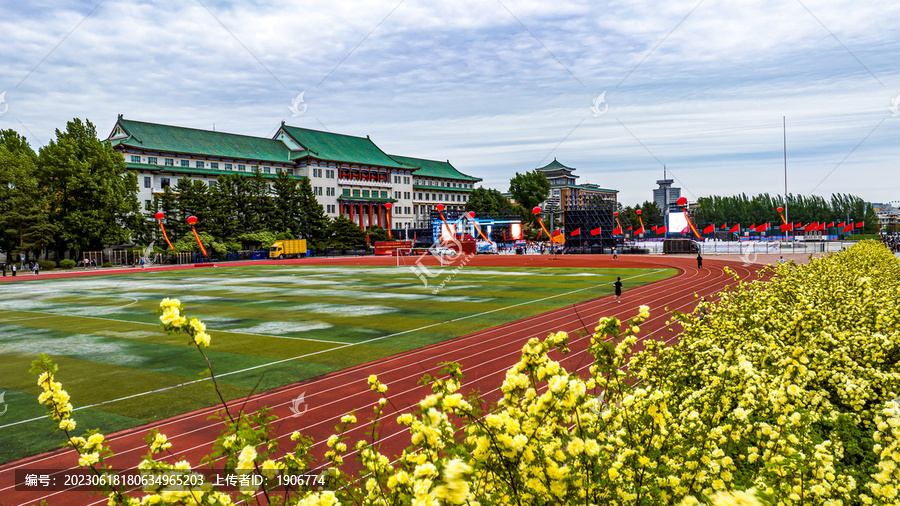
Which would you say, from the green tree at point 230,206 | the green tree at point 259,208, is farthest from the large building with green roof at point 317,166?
the green tree at point 230,206

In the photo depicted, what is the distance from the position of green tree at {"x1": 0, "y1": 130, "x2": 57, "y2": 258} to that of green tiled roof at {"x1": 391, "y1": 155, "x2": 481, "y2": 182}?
6282 centimetres

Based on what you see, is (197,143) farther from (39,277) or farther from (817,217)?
(817,217)

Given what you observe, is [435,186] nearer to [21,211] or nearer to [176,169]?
[176,169]

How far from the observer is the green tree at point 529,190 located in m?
100

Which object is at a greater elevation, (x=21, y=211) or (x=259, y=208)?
(x=259, y=208)

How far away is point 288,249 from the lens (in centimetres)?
6850

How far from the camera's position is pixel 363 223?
3718 inches

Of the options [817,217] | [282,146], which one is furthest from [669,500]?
[817,217]

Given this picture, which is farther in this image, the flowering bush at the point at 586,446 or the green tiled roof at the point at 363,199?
the green tiled roof at the point at 363,199

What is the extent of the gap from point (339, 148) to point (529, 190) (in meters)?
37.3

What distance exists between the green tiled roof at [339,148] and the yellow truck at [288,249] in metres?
20.2

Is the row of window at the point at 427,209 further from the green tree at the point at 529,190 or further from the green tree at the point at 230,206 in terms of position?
the green tree at the point at 230,206

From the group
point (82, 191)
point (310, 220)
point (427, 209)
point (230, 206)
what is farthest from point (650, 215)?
point (82, 191)

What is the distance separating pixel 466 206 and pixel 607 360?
102m
